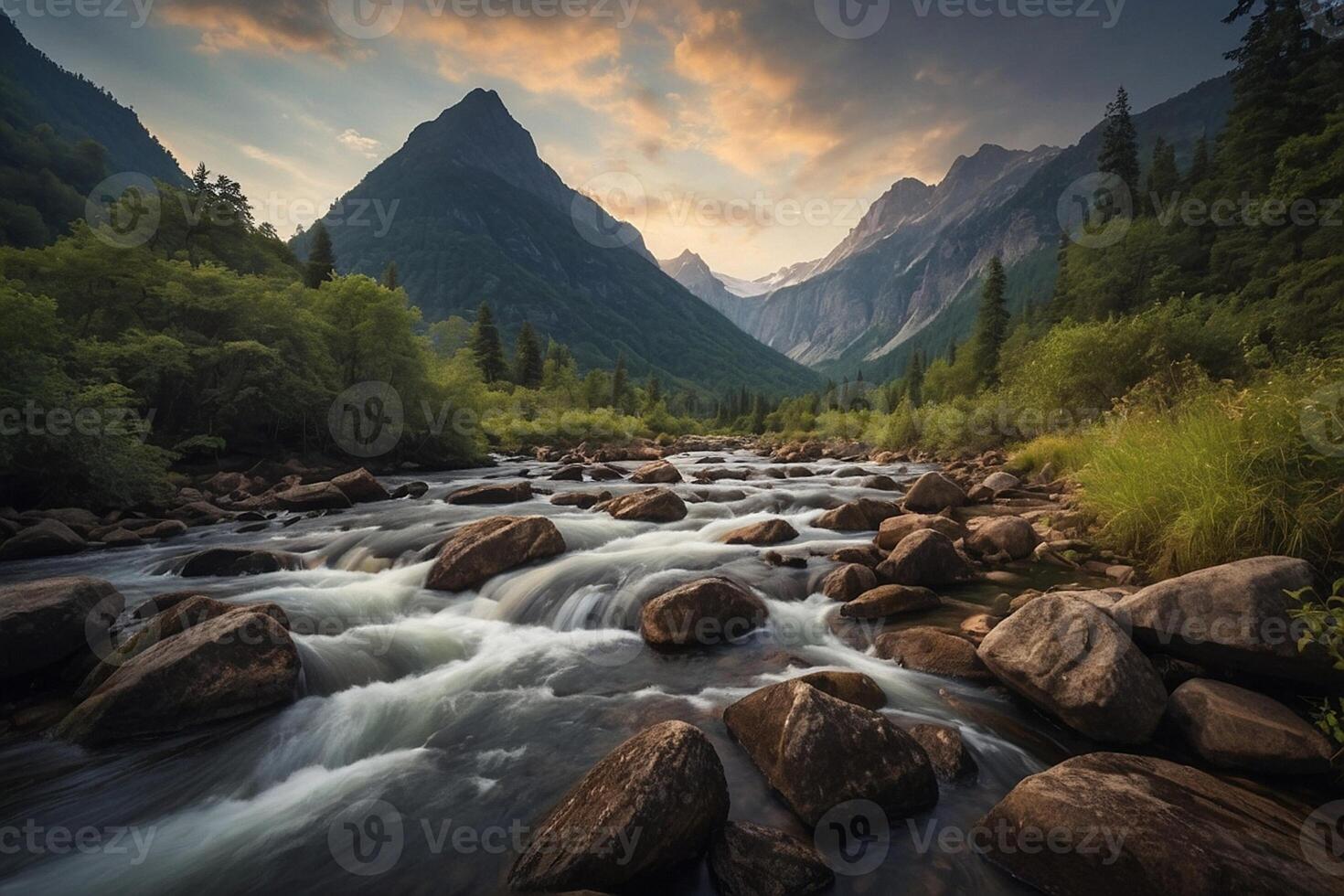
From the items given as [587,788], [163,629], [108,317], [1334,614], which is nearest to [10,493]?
[108,317]

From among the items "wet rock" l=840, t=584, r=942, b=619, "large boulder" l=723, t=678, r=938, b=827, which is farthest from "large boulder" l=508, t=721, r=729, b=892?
"wet rock" l=840, t=584, r=942, b=619

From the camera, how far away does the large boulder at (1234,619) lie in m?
4.38

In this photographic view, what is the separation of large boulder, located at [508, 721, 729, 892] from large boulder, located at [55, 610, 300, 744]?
3941 millimetres

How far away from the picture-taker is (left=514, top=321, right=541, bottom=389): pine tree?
76.4 metres

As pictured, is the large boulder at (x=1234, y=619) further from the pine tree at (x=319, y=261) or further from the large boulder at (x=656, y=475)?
the pine tree at (x=319, y=261)

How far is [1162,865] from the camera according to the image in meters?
2.98

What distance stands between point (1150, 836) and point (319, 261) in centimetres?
7144

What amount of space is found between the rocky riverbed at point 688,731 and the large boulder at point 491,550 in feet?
0.36

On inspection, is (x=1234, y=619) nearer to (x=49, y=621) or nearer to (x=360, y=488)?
(x=49, y=621)

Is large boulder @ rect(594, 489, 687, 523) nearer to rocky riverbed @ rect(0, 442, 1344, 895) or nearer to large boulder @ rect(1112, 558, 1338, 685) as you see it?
rocky riverbed @ rect(0, 442, 1344, 895)

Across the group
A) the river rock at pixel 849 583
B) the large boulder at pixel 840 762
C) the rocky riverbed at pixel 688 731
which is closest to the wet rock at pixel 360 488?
the rocky riverbed at pixel 688 731

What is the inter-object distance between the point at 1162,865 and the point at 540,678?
19.1 feet

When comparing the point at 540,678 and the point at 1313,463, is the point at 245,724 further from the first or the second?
the point at 1313,463

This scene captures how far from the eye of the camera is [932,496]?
536 inches
